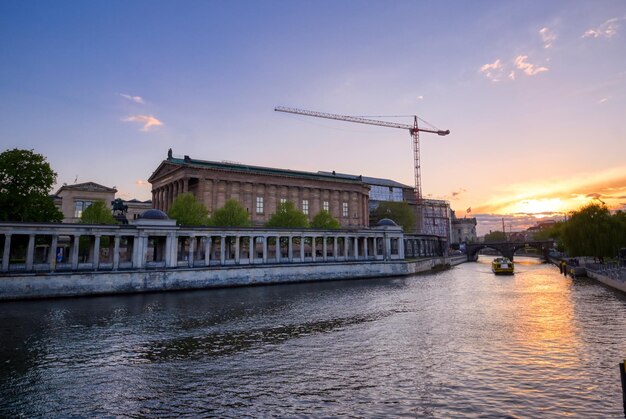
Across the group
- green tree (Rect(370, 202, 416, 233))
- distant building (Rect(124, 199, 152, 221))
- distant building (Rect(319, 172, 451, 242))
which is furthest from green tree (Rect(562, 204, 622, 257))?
distant building (Rect(124, 199, 152, 221))

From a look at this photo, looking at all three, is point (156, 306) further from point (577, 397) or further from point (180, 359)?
point (577, 397)

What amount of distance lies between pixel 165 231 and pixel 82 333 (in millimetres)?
31364

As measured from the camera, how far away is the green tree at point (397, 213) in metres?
145

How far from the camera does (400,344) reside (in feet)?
76.4

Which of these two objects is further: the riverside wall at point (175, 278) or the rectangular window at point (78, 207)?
the rectangular window at point (78, 207)

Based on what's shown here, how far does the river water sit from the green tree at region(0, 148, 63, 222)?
25578 mm

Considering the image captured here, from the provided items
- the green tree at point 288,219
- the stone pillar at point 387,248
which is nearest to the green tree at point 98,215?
the green tree at point 288,219

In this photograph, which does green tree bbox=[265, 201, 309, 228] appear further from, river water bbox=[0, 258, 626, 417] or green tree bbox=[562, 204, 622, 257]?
green tree bbox=[562, 204, 622, 257]

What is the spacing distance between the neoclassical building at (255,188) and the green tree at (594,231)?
64.0 meters

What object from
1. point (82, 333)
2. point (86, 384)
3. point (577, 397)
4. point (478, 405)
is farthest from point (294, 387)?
point (82, 333)

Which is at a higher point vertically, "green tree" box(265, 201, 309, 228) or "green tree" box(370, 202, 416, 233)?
"green tree" box(370, 202, 416, 233)

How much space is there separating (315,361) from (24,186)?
58.2 m

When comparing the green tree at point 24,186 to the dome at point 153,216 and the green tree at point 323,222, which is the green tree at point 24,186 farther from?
the green tree at point 323,222

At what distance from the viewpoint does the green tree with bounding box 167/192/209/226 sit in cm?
7595
